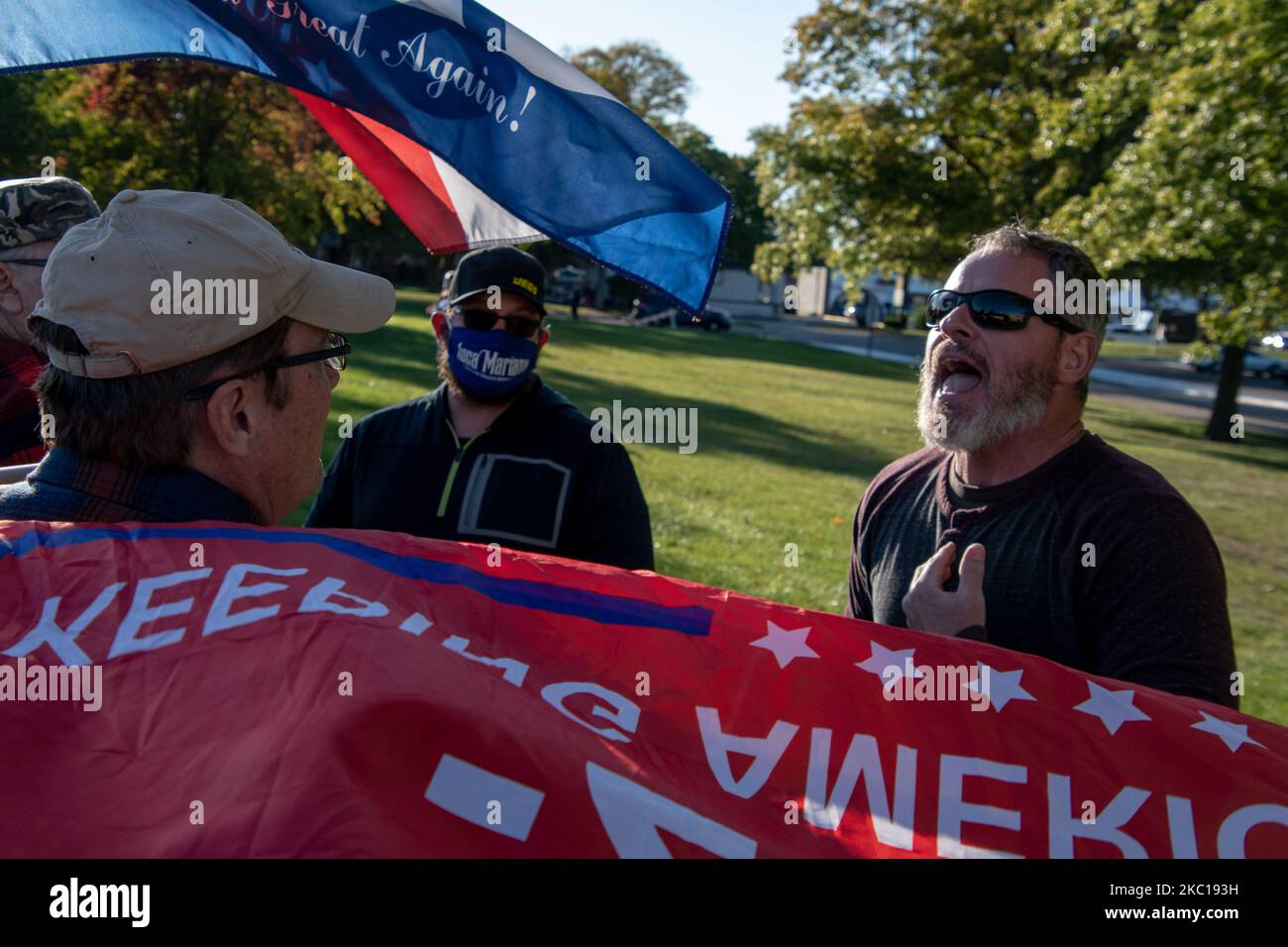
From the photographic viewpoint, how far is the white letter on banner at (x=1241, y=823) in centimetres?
207

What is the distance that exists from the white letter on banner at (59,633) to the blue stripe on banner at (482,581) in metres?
0.16

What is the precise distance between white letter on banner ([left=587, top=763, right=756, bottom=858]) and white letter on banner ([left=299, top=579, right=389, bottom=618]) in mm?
540

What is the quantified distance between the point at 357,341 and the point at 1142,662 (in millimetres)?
29869

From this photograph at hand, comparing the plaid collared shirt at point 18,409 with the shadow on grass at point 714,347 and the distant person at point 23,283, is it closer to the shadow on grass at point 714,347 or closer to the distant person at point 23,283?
the distant person at point 23,283

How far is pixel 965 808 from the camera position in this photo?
2115mm

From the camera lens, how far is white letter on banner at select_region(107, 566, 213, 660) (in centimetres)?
201

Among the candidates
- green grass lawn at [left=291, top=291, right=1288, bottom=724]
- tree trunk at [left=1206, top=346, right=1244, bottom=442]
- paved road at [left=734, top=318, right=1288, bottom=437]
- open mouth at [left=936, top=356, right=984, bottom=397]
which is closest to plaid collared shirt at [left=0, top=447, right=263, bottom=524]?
open mouth at [left=936, top=356, right=984, bottom=397]

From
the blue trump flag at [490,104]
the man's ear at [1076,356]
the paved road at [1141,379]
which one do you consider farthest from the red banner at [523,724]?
the paved road at [1141,379]

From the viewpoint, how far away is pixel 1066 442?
3.19 m

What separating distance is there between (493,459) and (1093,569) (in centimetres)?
202
